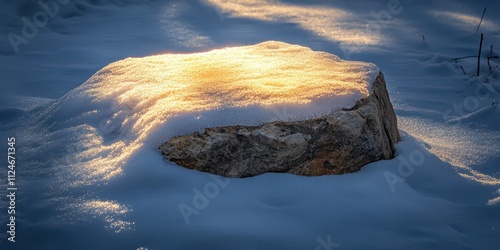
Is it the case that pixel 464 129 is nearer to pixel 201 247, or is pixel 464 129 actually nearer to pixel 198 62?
pixel 198 62

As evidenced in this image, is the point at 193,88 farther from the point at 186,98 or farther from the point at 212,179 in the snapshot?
the point at 212,179

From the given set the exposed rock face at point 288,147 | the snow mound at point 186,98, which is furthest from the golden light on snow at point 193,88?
the exposed rock face at point 288,147

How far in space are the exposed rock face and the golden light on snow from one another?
4.7 inches

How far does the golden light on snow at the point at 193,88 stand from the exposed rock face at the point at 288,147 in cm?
12

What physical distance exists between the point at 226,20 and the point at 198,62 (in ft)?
10.5

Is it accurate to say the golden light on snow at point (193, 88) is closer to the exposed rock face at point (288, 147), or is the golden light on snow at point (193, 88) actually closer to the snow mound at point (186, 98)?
the snow mound at point (186, 98)

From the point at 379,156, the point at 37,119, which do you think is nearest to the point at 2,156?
the point at 37,119

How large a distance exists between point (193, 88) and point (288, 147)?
26.9 inches

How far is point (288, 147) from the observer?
2.60 metres

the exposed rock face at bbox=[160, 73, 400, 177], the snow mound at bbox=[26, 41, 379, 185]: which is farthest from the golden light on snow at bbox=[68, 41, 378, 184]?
the exposed rock face at bbox=[160, 73, 400, 177]

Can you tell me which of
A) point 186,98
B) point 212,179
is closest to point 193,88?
point 186,98

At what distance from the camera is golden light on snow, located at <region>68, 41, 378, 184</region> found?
8.81ft

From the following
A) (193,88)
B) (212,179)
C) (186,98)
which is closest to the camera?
(212,179)

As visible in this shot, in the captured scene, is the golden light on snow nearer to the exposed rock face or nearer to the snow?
the snow
